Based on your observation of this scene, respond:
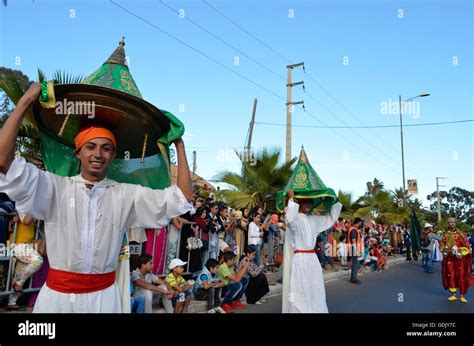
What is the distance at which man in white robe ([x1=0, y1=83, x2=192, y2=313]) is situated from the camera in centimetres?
210

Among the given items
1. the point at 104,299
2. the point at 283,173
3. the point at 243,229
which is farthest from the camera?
the point at 283,173

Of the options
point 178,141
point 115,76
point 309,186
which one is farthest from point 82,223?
point 309,186

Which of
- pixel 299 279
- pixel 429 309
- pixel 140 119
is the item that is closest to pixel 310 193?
pixel 299 279

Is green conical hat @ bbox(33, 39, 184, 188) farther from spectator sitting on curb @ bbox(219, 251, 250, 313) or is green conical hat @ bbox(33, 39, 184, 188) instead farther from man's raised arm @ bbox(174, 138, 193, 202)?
spectator sitting on curb @ bbox(219, 251, 250, 313)

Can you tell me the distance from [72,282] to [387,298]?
7.93m

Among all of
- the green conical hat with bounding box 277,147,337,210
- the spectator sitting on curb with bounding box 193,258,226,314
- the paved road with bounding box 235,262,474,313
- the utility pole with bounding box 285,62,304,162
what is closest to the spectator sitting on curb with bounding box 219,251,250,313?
the spectator sitting on curb with bounding box 193,258,226,314

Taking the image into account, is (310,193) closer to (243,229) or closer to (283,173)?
(243,229)

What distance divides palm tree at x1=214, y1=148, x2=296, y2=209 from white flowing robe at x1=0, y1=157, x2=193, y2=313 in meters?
9.64

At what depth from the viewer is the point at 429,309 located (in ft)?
24.7

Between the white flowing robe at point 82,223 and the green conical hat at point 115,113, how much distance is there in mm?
355

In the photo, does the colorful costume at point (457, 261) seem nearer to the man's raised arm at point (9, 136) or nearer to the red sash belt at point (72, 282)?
the red sash belt at point (72, 282)

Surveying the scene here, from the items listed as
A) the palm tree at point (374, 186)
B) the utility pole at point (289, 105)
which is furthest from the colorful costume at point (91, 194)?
the palm tree at point (374, 186)
